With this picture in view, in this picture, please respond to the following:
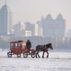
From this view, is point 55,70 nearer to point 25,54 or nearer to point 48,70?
point 48,70

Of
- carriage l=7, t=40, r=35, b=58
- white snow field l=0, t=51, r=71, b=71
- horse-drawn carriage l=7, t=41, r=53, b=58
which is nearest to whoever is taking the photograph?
white snow field l=0, t=51, r=71, b=71

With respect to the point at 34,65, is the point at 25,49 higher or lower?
higher

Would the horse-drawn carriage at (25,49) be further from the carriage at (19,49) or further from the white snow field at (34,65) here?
the white snow field at (34,65)

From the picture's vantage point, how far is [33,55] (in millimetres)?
36469

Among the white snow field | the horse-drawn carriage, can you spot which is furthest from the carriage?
the white snow field

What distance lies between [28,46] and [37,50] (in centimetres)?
91

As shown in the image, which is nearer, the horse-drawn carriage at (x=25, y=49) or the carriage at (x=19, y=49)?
the horse-drawn carriage at (x=25, y=49)

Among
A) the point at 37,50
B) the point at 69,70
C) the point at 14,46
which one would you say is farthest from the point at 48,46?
the point at 69,70

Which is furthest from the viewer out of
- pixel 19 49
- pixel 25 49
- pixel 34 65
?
pixel 19 49

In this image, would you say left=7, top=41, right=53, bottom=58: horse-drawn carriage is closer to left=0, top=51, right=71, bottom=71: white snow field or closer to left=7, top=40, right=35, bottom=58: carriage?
left=7, top=40, right=35, bottom=58: carriage

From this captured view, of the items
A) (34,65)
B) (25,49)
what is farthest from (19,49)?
(34,65)

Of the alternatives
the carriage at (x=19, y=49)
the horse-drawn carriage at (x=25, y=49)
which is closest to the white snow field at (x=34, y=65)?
the horse-drawn carriage at (x=25, y=49)

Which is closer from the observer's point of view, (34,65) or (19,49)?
(34,65)

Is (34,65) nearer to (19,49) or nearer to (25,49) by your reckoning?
(25,49)
